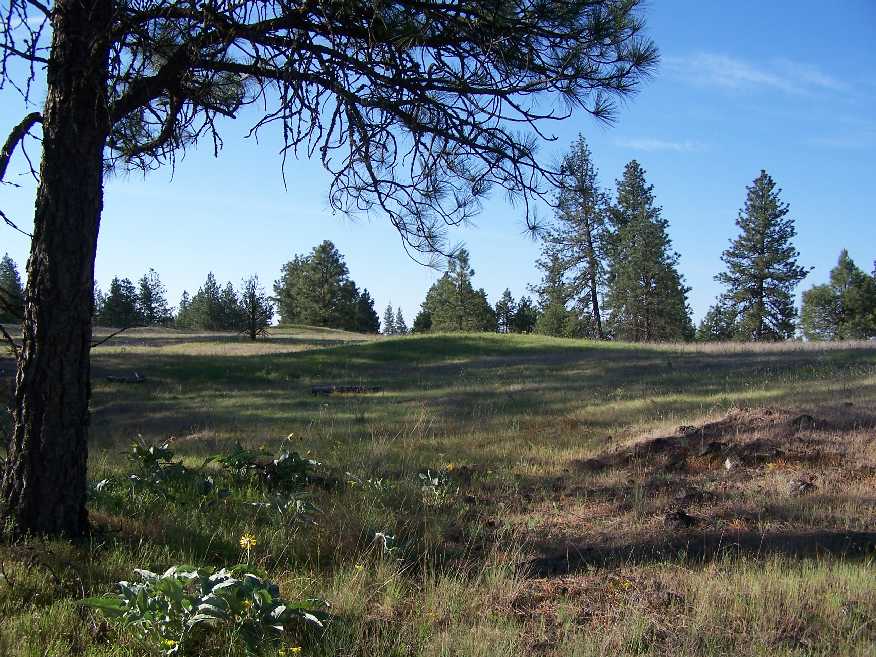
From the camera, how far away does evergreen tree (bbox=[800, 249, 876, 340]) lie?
5378cm

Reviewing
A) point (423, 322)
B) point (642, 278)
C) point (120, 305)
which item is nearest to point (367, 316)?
point (423, 322)

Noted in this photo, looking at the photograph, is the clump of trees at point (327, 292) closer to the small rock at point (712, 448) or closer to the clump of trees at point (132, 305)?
the clump of trees at point (132, 305)

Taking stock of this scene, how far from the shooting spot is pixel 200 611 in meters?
2.66

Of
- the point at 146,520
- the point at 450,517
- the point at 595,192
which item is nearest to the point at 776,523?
the point at 450,517

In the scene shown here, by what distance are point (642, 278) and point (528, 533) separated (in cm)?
4206

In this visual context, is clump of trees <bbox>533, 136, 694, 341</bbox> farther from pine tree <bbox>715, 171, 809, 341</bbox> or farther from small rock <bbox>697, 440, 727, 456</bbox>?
small rock <bbox>697, 440, 727, 456</bbox>

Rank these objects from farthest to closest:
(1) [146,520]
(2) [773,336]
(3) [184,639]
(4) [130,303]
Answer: (4) [130,303] → (2) [773,336] → (1) [146,520] → (3) [184,639]

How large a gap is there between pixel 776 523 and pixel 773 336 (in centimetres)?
4887

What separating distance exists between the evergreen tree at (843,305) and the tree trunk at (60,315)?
200ft

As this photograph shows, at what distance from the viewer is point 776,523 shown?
15.2 feet

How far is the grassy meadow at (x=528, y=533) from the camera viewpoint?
296cm

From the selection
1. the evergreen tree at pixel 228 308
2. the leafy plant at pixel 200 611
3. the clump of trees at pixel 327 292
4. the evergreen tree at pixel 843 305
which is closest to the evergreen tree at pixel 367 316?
the clump of trees at pixel 327 292

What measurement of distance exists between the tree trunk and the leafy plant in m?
1.37

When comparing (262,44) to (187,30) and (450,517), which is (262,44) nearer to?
(187,30)
